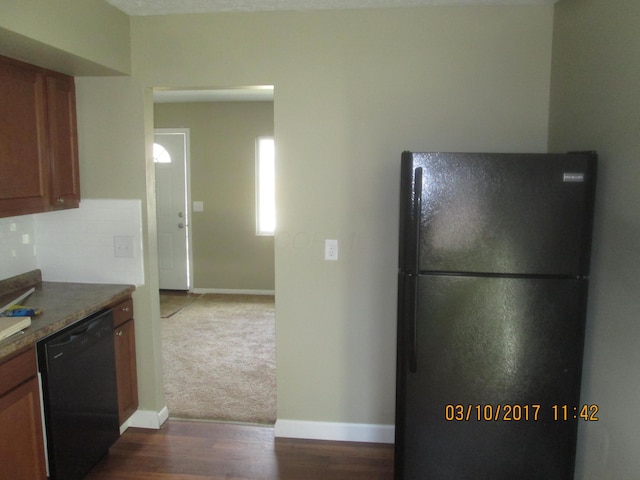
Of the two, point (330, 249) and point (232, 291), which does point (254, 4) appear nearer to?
point (330, 249)

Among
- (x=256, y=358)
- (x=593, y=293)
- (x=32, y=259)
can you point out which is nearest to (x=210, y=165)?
(x=256, y=358)

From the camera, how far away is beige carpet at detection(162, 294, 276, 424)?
3.09 meters

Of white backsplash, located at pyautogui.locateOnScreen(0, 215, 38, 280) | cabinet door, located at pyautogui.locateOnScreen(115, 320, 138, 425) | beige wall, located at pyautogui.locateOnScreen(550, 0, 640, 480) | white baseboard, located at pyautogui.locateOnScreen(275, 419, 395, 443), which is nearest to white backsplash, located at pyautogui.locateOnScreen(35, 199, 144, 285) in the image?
white backsplash, located at pyautogui.locateOnScreen(0, 215, 38, 280)

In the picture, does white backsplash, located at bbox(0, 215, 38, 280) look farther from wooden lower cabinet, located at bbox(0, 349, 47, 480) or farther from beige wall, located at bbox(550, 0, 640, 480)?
beige wall, located at bbox(550, 0, 640, 480)

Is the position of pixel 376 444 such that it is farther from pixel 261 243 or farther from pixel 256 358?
pixel 261 243

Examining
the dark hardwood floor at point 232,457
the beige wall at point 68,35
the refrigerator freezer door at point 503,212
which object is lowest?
the dark hardwood floor at point 232,457

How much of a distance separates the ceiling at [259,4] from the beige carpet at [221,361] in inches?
95.3

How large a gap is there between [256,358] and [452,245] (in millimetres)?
2504

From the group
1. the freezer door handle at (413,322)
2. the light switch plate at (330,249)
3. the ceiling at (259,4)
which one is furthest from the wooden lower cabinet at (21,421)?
the ceiling at (259,4)

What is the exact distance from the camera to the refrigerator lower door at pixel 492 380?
1902mm

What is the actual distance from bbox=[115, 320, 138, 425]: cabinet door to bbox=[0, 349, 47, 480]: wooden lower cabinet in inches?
25.2

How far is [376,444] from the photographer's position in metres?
2.69

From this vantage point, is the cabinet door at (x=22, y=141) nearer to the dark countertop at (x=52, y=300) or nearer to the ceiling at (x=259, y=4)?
the dark countertop at (x=52, y=300)

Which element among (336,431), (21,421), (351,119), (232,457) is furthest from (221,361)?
(351,119)
